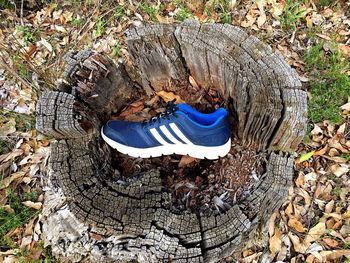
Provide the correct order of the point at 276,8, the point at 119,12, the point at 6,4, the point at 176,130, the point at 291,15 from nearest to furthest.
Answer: the point at 176,130
the point at 291,15
the point at 276,8
the point at 119,12
the point at 6,4

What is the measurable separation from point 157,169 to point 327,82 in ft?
6.72

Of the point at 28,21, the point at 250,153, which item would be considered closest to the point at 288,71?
→ the point at 250,153

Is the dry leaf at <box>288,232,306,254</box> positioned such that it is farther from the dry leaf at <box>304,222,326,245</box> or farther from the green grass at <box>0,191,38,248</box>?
the green grass at <box>0,191,38,248</box>

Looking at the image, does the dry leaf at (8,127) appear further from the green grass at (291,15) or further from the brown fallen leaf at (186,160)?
the green grass at (291,15)

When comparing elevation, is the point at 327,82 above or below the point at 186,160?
above

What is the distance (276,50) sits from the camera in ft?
A: 12.8

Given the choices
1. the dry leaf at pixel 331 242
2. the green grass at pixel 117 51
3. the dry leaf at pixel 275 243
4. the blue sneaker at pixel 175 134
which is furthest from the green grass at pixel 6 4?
the dry leaf at pixel 331 242

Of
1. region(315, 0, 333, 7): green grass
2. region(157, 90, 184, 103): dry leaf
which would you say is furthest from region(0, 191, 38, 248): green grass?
region(315, 0, 333, 7): green grass

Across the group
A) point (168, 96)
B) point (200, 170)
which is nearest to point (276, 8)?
point (168, 96)

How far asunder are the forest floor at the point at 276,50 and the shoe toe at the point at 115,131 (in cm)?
88

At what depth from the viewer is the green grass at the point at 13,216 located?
3.18m

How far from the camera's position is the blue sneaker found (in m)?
2.58

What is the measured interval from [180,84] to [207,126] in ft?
1.99

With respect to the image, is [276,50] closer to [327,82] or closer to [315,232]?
[327,82]
